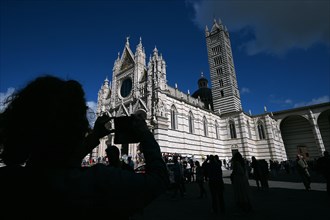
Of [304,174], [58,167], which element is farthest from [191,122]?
[58,167]

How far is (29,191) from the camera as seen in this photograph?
2.62 ft

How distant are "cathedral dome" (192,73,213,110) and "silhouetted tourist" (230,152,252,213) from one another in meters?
33.3

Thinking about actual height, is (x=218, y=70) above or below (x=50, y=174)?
above

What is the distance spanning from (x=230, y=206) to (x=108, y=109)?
2491 cm

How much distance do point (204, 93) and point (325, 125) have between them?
22544mm

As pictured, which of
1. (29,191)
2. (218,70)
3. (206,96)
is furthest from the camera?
(206,96)

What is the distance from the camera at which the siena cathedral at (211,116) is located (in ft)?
75.2

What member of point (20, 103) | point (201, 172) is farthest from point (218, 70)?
point (20, 103)

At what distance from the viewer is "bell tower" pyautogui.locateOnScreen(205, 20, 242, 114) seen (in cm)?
3284

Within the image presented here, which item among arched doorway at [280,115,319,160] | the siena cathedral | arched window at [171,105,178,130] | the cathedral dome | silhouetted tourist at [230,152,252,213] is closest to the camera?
silhouetted tourist at [230,152,252,213]

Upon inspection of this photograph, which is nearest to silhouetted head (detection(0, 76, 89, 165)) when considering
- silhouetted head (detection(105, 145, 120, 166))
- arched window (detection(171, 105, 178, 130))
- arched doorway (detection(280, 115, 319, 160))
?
silhouetted head (detection(105, 145, 120, 166))

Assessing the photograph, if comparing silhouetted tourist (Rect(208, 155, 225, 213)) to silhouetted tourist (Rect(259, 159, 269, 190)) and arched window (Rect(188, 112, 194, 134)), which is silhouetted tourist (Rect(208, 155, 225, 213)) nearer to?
silhouetted tourist (Rect(259, 159, 269, 190))

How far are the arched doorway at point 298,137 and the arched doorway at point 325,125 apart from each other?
1524 millimetres

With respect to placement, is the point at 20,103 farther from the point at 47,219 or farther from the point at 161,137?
the point at 161,137
